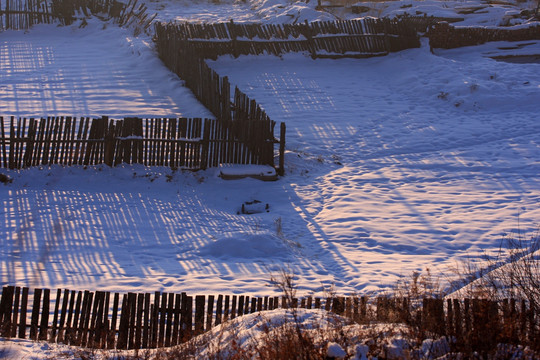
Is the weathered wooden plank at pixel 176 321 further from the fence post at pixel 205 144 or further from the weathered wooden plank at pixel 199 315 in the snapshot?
the fence post at pixel 205 144

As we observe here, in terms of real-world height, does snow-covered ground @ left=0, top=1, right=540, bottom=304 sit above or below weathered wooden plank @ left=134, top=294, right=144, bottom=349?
above

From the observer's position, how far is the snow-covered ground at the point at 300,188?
6785 millimetres

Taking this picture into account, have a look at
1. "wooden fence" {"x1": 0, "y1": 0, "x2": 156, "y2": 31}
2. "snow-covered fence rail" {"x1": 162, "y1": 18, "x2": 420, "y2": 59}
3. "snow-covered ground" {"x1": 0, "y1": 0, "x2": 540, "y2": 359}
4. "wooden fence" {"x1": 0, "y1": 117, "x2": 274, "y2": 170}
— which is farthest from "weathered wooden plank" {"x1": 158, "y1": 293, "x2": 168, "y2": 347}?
"wooden fence" {"x1": 0, "y1": 0, "x2": 156, "y2": 31}

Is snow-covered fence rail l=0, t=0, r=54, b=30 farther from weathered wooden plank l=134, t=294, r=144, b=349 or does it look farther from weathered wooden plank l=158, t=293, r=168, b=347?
weathered wooden plank l=158, t=293, r=168, b=347

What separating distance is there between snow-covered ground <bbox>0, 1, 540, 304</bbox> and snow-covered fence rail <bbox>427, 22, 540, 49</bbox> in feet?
7.75

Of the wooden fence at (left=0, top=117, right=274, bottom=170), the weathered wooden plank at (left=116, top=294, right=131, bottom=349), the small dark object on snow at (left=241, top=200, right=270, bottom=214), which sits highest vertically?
the wooden fence at (left=0, top=117, right=274, bottom=170)

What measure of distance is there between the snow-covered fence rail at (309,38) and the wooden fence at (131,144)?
736 centimetres

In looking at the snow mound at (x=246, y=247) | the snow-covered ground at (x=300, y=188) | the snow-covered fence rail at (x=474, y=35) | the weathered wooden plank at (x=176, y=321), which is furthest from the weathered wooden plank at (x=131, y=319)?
the snow-covered fence rail at (x=474, y=35)

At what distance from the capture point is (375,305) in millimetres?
5230

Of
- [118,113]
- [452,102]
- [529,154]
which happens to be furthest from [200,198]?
[452,102]

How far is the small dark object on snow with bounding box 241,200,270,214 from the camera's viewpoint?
8.56 metres

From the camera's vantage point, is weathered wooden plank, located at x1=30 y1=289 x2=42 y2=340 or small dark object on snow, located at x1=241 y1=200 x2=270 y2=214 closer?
weathered wooden plank, located at x1=30 y1=289 x2=42 y2=340

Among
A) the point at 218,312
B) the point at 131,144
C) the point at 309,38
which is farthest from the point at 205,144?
the point at 309,38

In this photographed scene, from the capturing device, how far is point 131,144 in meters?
9.38
